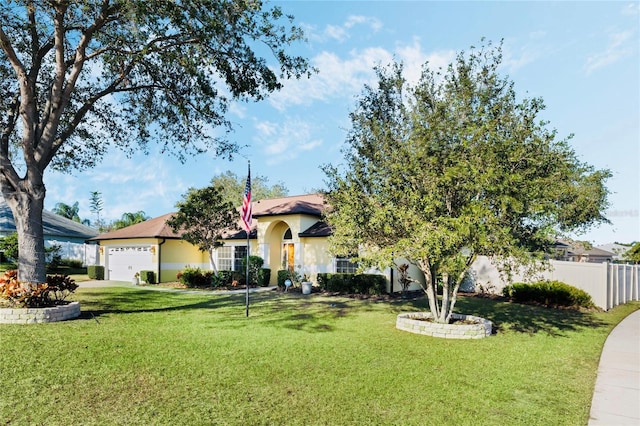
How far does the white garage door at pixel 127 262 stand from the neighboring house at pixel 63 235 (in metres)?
8.96

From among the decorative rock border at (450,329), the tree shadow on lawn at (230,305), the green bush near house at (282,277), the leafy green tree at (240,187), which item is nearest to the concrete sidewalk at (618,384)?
the decorative rock border at (450,329)

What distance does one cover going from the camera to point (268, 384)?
20.6ft

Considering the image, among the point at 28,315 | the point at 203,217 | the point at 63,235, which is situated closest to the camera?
the point at 28,315

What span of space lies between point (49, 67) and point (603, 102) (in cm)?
1962

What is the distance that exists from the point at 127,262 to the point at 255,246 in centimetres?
866

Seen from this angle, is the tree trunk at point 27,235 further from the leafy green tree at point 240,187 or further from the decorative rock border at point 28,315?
the leafy green tree at point 240,187

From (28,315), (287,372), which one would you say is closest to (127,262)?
(28,315)

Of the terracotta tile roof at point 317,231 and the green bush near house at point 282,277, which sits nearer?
the terracotta tile roof at point 317,231

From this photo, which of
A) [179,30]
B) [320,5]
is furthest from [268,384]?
[320,5]

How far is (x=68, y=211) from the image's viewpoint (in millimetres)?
63312

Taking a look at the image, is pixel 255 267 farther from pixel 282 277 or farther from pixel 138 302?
pixel 138 302

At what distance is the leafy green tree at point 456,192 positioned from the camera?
354 inches

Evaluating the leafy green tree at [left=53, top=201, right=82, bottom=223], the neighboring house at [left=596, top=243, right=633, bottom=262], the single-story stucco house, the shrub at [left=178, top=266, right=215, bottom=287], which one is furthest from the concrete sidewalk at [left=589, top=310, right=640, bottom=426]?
the leafy green tree at [left=53, top=201, right=82, bottom=223]

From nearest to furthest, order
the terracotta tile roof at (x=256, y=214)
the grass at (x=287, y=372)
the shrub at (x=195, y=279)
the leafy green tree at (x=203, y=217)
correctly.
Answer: the grass at (x=287, y=372), the leafy green tree at (x=203, y=217), the shrub at (x=195, y=279), the terracotta tile roof at (x=256, y=214)
